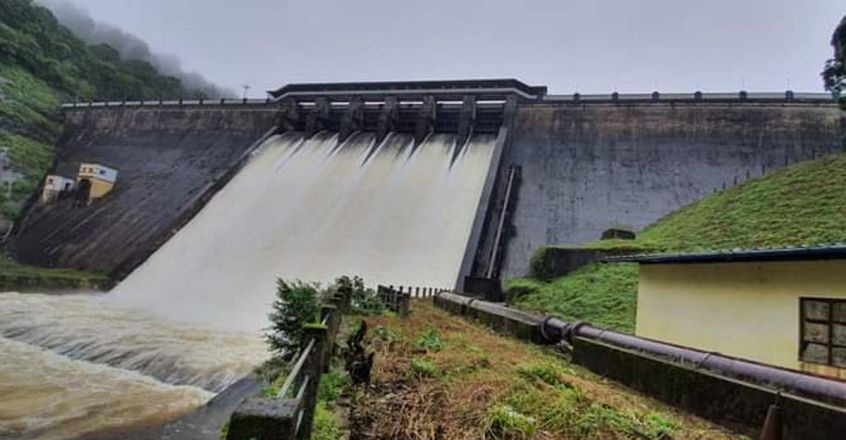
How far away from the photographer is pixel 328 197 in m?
19.4

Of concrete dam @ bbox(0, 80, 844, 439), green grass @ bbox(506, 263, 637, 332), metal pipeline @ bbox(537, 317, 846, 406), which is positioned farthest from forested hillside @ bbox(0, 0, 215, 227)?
metal pipeline @ bbox(537, 317, 846, 406)

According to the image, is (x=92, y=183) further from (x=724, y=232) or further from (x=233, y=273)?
(x=724, y=232)

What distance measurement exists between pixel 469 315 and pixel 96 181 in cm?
1954

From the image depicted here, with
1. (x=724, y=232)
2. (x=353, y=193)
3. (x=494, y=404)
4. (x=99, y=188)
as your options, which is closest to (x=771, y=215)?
(x=724, y=232)

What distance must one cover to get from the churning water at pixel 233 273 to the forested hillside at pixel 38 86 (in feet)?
34.4

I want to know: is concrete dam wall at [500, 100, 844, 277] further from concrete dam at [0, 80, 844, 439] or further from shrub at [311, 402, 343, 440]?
shrub at [311, 402, 343, 440]

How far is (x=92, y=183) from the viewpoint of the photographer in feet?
72.9

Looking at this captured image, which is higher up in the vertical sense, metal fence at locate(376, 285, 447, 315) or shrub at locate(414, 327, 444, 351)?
metal fence at locate(376, 285, 447, 315)

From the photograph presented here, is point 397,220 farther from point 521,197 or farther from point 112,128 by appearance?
point 112,128

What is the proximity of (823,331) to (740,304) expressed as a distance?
0.90 m

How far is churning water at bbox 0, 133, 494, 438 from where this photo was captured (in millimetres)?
7273

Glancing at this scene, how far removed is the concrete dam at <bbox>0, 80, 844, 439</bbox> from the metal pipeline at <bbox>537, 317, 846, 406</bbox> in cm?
594

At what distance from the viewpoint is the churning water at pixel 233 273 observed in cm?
727

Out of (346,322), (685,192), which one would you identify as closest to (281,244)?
(346,322)
